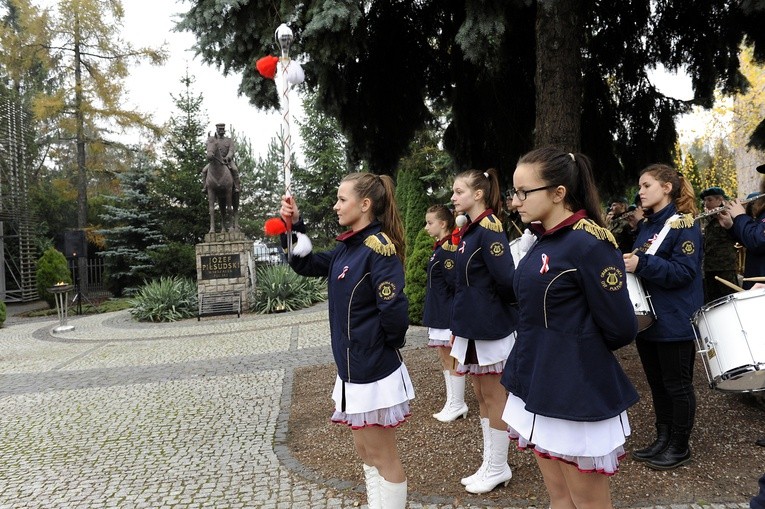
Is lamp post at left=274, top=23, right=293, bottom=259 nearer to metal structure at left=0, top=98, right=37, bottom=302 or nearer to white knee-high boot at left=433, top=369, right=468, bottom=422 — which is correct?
white knee-high boot at left=433, top=369, right=468, bottom=422

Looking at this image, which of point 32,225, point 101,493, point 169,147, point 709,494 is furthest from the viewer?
point 169,147

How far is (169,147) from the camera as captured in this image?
79.3 ft

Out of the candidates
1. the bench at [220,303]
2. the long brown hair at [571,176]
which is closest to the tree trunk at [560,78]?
the long brown hair at [571,176]

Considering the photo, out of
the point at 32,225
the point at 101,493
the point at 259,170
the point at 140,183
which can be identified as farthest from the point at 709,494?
the point at 259,170

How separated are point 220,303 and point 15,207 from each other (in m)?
11.9

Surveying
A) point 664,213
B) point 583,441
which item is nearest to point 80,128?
point 664,213

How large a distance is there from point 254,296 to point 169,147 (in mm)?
12530

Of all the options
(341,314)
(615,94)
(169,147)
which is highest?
(169,147)

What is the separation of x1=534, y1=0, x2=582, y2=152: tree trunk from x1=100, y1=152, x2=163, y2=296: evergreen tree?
19.4m

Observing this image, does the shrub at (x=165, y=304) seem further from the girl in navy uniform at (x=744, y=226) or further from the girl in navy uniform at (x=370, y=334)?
the girl in navy uniform at (x=744, y=226)

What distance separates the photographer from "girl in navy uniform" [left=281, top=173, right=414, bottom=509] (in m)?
2.47

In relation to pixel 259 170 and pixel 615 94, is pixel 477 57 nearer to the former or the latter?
pixel 615 94

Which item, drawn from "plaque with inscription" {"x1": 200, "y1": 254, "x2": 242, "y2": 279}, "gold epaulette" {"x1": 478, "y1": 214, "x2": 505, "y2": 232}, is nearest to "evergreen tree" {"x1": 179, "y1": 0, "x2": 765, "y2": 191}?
"gold epaulette" {"x1": 478, "y1": 214, "x2": 505, "y2": 232}

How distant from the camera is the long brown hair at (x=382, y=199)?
2.66m
